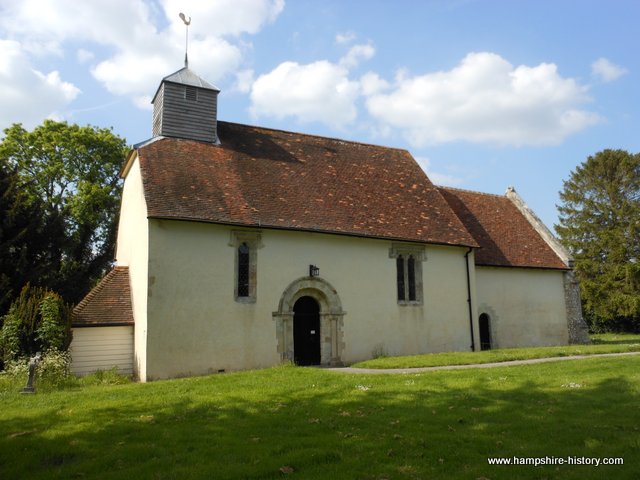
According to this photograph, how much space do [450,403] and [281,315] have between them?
891cm

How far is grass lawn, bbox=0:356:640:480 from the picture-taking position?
19.8ft

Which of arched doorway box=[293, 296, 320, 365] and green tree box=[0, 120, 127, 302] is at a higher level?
green tree box=[0, 120, 127, 302]

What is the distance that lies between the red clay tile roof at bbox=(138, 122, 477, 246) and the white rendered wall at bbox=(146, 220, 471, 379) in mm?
576

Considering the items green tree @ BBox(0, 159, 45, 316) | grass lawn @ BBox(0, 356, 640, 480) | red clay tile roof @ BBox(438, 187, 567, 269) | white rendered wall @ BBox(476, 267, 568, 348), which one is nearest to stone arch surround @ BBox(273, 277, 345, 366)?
grass lawn @ BBox(0, 356, 640, 480)

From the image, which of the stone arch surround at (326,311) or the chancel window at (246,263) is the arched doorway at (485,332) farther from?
the chancel window at (246,263)

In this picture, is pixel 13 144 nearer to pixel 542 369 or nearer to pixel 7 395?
pixel 7 395

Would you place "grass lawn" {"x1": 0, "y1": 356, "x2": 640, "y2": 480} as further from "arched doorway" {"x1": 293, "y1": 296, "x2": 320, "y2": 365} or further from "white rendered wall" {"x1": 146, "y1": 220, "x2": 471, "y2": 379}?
"arched doorway" {"x1": 293, "y1": 296, "x2": 320, "y2": 365}

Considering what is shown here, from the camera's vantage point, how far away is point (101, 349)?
16.3m

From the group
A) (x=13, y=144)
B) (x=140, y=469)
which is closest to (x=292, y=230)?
(x=140, y=469)

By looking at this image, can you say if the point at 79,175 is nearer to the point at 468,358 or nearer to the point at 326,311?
the point at 326,311

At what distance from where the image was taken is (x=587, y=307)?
39750 millimetres

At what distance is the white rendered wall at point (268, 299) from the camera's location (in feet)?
51.8

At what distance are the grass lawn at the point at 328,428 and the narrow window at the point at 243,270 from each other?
531cm

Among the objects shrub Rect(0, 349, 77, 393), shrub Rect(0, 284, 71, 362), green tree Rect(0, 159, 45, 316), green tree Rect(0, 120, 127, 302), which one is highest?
green tree Rect(0, 120, 127, 302)
